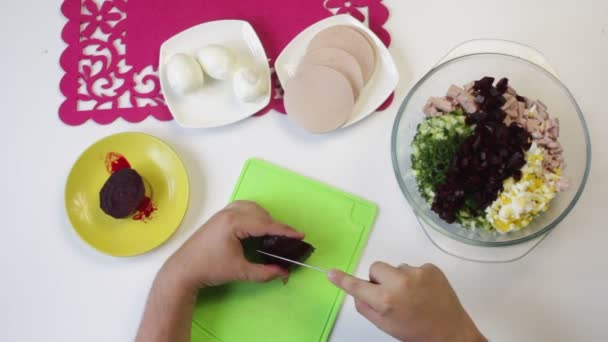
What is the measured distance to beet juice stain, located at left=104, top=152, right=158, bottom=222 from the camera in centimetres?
97

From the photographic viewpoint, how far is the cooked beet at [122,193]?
91cm

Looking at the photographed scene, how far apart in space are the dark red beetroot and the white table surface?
153 mm

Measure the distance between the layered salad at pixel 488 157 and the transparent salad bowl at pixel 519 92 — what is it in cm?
3

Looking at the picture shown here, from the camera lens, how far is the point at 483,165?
779mm

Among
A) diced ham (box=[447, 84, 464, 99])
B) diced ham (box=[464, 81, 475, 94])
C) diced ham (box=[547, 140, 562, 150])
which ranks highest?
diced ham (box=[464, 81, 475, 94])

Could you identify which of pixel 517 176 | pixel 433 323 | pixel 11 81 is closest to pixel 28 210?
pixel 11 81

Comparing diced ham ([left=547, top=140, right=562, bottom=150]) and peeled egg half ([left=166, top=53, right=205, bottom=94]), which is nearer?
diced ham ([left=547, top=140, right=562, bottom=150])

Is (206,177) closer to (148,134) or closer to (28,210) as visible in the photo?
(148,134)

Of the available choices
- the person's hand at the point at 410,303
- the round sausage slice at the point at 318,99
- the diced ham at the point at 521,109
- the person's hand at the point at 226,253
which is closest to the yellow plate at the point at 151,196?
the person's hand at the point at 226,253

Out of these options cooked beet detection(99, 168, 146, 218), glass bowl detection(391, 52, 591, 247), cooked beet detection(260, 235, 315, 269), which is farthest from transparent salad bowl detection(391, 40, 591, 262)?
cooked beet detection(99, 168, 146, 218)

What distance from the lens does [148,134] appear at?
38.9 inches

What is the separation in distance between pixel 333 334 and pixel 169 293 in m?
0.33

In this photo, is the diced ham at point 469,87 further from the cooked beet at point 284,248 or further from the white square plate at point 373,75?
the cooked beet at point 284,248

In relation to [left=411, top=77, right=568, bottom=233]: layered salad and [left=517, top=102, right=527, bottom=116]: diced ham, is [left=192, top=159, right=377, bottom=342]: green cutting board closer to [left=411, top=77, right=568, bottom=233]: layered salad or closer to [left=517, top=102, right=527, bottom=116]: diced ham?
[left=411, top=77, right=568, bottom=233]: layered salad
